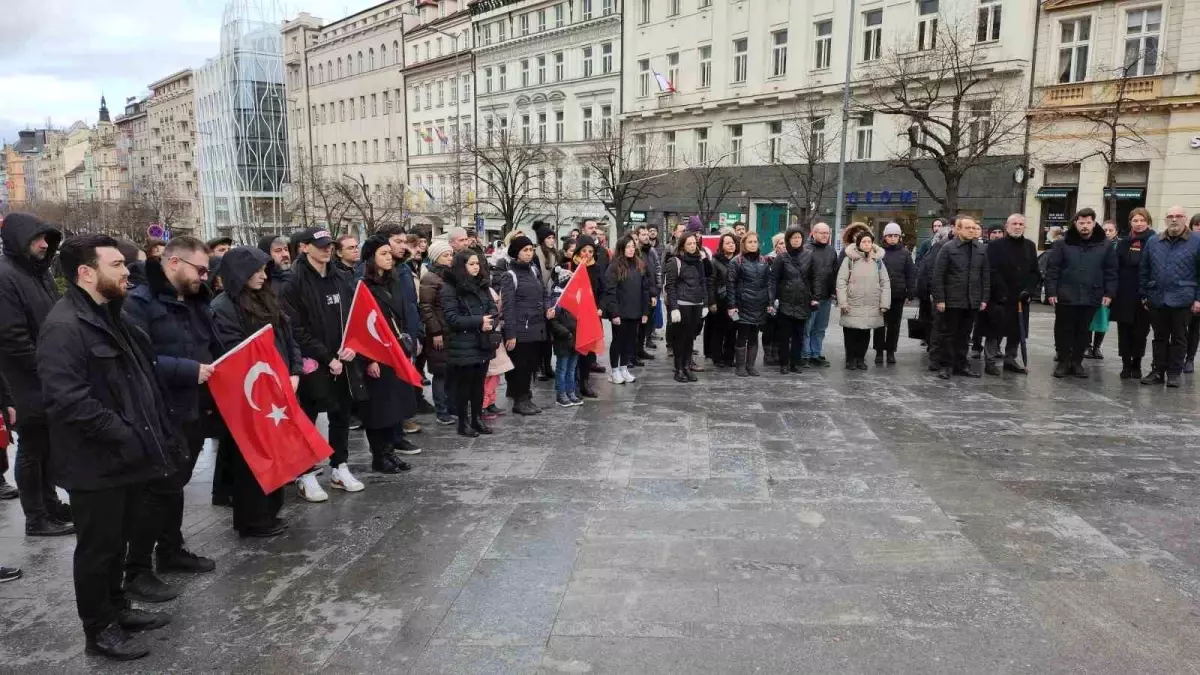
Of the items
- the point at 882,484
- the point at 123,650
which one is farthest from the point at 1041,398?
the point at 123,650

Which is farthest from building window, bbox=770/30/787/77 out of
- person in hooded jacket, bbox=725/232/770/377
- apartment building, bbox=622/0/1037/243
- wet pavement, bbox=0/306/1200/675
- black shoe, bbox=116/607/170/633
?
black shoe, bbox=116/607/170/633

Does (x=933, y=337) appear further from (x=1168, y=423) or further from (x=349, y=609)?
(x=349, y=609)

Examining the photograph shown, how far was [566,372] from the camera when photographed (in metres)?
9.16

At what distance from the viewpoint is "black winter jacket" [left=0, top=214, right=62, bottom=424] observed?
482 cm

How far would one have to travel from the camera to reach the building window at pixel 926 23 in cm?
3077

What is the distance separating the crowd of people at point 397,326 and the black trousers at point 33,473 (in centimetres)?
1

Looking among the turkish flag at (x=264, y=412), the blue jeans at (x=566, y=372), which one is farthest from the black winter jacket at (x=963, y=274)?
the turkish flag at (x=264, y=412)

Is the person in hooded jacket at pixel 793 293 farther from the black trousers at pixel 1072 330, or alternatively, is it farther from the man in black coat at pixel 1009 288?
the black trousers at pixel 1072 330

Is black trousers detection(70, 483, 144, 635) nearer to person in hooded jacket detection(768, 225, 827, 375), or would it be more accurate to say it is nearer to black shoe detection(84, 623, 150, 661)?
black shoe detection(84, 623, 150, 661)

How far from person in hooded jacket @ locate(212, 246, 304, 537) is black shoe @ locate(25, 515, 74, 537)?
3.75ft

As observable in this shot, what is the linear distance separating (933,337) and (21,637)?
1005 centimetres

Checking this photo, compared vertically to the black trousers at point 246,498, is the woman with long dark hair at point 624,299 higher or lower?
higher

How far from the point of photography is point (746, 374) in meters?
10.7

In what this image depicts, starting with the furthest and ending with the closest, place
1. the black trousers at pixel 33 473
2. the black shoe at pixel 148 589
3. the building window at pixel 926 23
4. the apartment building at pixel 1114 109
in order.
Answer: the building window at pixel 926 23 → the apartment building at pixel 1114 109 → the black trousers at pixel 33 473 → the black shoe at pixel 148 589
